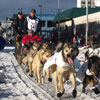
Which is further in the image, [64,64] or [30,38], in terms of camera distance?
[30,38]

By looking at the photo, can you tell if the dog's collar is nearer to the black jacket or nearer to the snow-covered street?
the snow-covered street

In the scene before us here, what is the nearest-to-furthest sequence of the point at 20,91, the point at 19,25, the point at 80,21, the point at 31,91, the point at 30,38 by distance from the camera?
the point at 31,91
the point at 20,91
the point at 30,38
the point at 19,25
the point at 80,21

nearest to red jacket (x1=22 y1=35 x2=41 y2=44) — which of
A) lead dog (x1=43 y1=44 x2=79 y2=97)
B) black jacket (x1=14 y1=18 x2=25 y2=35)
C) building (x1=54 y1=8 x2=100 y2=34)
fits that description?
black jacket (x1=14 y1=18 x2=25 y2=35)

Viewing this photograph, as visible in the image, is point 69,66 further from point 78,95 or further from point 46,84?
point 46,84

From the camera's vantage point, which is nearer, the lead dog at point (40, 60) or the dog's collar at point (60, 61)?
the dog's collar at point (60, 61)

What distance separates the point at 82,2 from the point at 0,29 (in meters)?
136

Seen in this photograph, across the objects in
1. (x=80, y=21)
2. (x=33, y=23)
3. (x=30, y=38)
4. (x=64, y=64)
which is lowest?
(x=80, y=21)

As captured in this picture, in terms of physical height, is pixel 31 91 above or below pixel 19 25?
below

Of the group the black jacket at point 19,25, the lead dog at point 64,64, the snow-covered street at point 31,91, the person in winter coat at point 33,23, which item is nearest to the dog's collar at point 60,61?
the lead dog at point 64,64

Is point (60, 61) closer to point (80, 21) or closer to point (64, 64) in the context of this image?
point (64, 64)

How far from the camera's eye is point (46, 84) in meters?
8.04

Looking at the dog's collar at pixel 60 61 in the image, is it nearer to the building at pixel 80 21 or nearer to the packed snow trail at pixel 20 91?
the packed snow trail at pixel 20 91

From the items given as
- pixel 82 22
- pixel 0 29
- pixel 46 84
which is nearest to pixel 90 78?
pixel 46 84

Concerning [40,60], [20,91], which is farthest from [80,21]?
[20,91]
